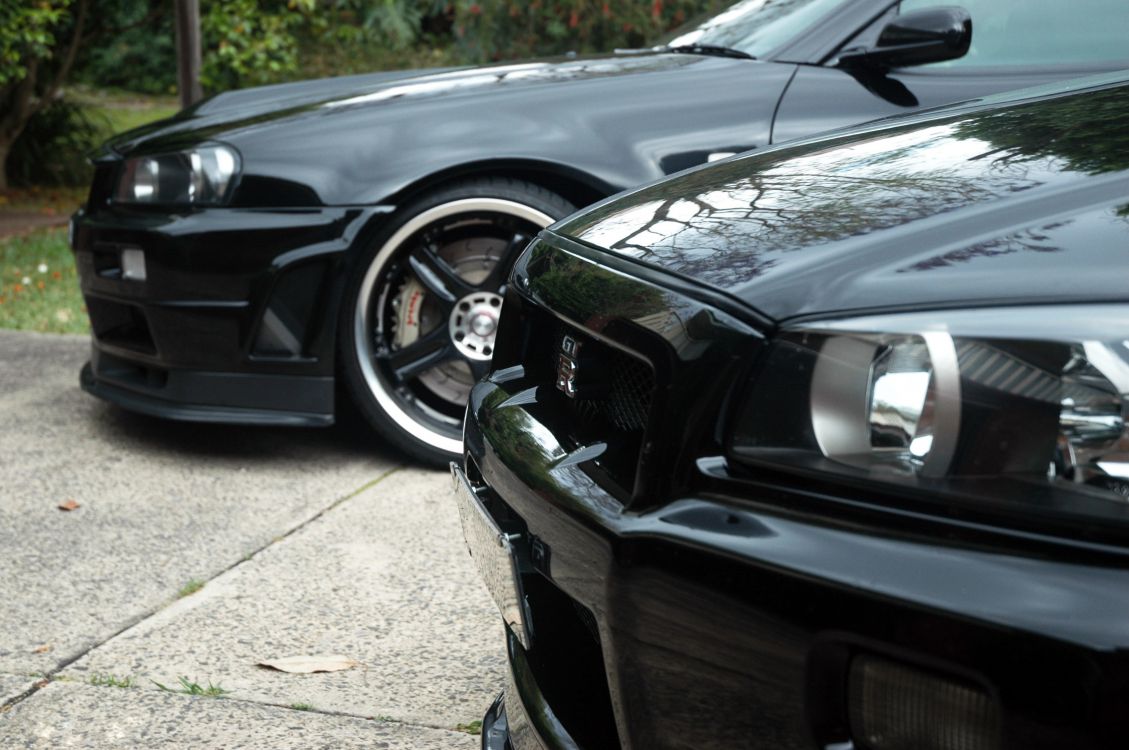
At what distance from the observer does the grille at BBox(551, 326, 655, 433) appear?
1.74 meters

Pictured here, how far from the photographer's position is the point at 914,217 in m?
1.59

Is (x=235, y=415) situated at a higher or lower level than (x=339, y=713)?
higher

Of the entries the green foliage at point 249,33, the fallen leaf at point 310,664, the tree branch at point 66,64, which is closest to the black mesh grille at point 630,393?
the fallen leaf at point 310,664

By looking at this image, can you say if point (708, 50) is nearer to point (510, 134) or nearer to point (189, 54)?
point (510, 134)

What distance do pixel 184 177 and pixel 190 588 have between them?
55.6 inches

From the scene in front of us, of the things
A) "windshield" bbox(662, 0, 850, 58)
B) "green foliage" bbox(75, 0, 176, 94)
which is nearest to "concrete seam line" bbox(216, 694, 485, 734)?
"windshield" bbox(662, 0, 850, 58)

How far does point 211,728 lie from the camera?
2.48 m

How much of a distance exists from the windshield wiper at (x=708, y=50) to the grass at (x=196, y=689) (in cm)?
251

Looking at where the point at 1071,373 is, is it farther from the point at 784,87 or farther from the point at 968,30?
the point at 784,87

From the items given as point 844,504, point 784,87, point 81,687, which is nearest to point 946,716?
point 844,504

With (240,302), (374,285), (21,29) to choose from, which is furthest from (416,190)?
(21,29)

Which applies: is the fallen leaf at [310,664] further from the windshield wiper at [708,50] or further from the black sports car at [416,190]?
the windshield wiper at [708,50]

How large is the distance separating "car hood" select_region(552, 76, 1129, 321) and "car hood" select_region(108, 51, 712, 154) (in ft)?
6.65

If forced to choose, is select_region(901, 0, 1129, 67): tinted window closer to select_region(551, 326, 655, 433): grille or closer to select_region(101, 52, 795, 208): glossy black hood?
select_region(101, 52, 795, 208): glossy black hood
